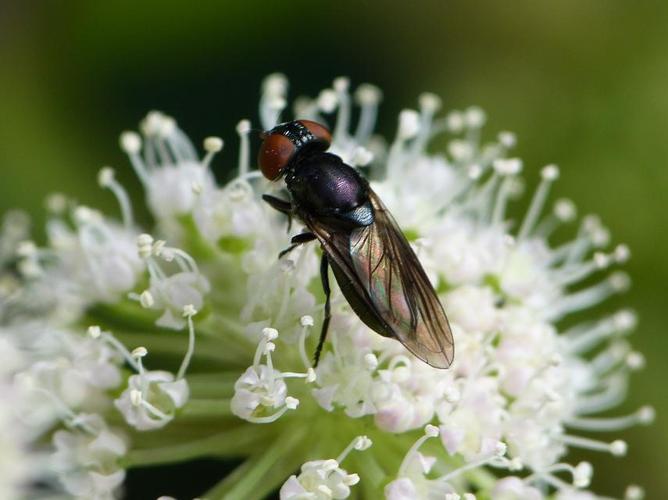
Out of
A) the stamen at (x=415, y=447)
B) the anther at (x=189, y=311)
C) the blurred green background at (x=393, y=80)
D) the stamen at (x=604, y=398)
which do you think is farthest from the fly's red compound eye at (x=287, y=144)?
the blurred green background at (x=393, y=80)

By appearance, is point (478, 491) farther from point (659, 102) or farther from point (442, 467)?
point (659, 102)

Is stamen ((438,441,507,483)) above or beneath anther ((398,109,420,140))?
Result: beneath

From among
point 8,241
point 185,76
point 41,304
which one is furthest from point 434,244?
point 185,76

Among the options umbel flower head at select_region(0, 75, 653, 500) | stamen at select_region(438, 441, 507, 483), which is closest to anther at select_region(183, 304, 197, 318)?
umbel flower head at select_region(0, 75, 653, 500)

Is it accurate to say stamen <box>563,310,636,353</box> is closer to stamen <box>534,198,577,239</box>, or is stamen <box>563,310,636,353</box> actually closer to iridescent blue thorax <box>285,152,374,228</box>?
stamen <box>534,198,577,239</box>

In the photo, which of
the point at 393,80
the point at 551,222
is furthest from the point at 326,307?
the point at 393,80

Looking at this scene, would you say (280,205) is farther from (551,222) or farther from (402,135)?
(551,222)
